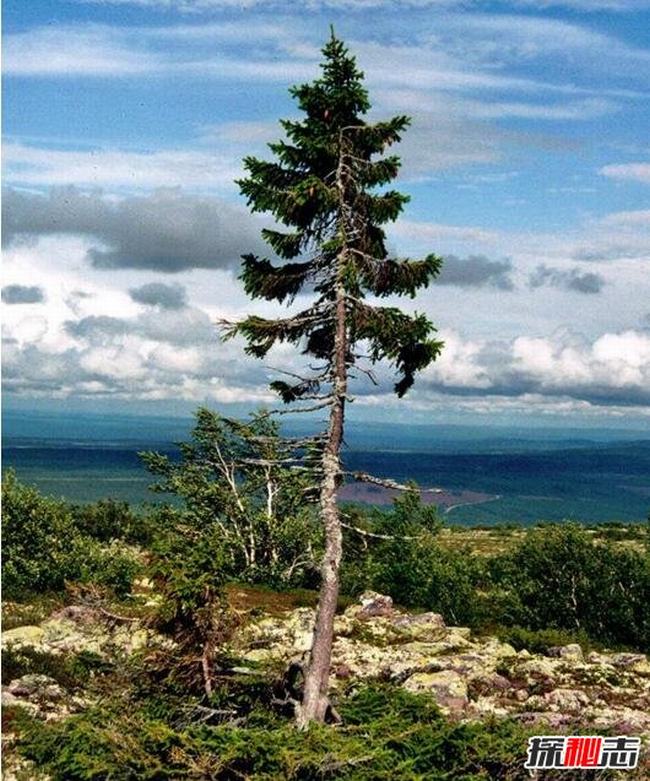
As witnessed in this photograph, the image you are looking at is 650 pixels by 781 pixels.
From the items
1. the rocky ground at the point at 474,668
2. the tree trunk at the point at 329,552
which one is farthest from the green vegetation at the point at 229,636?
the rocky ground at the point at 474,668

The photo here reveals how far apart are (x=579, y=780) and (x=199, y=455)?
47.1 m

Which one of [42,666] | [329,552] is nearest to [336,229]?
[329,552]

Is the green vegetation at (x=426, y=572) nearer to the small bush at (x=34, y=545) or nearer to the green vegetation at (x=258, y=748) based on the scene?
the small bush at (x=34, y=545)

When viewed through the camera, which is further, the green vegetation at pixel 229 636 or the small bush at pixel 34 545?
the small bush at pixel 34 545

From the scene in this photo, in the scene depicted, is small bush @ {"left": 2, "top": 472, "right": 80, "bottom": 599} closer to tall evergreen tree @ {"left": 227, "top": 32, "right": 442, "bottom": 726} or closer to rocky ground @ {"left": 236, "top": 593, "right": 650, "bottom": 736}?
rocky ground @ {"left": 236, "top": 593, "right": 650, "bottom": 736}

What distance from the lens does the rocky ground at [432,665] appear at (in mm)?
22969

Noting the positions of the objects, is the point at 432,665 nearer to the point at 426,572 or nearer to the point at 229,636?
the point at 229,636

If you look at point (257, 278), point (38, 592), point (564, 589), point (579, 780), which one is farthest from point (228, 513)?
point (579, 780)

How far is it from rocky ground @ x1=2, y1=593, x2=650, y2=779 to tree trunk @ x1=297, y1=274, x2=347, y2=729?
4.04ft

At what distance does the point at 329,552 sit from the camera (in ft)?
65.3

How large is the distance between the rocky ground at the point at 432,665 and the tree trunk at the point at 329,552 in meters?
1.23

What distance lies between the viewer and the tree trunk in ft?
63.3

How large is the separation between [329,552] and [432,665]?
1226cm

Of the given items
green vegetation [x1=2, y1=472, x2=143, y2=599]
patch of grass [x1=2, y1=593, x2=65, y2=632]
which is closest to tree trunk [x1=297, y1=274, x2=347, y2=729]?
patch of grass [x1=2, y1=593, x2=65, y2=632]
